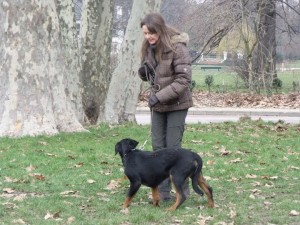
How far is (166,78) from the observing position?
7680 millimetres

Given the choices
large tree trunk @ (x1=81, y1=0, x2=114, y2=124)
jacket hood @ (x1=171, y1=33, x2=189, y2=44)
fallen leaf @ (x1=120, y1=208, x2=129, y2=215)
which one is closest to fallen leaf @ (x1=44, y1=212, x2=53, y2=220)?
fallen leaf @ (x1=120, y1=208, x2=129, y2=215)

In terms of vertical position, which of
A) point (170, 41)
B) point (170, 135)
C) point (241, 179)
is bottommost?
point (241, 179)

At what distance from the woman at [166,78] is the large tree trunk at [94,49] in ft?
32.2

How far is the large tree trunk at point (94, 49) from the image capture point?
58.2 feet

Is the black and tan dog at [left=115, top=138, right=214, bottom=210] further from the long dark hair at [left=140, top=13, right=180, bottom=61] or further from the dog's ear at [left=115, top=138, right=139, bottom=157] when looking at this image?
the long dark hair at [left=140, top=13, right=180, bottom=61]

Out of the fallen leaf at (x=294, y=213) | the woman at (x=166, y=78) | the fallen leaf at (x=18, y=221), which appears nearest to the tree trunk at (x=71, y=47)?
the woman at (x=166, y=78)

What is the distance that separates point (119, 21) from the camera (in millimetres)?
51844

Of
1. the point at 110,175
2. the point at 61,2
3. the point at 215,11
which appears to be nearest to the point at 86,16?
the point at 61,2

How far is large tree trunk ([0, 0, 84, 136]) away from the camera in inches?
515

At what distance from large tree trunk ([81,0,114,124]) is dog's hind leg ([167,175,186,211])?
33.9 feet

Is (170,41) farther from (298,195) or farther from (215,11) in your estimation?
(215,11)

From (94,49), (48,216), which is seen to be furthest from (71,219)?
(94,49)

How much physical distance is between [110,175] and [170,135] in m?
1.95

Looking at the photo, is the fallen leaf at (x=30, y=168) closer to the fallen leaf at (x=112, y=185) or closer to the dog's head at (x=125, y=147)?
the fallen leaf at (x=112, y=185)
